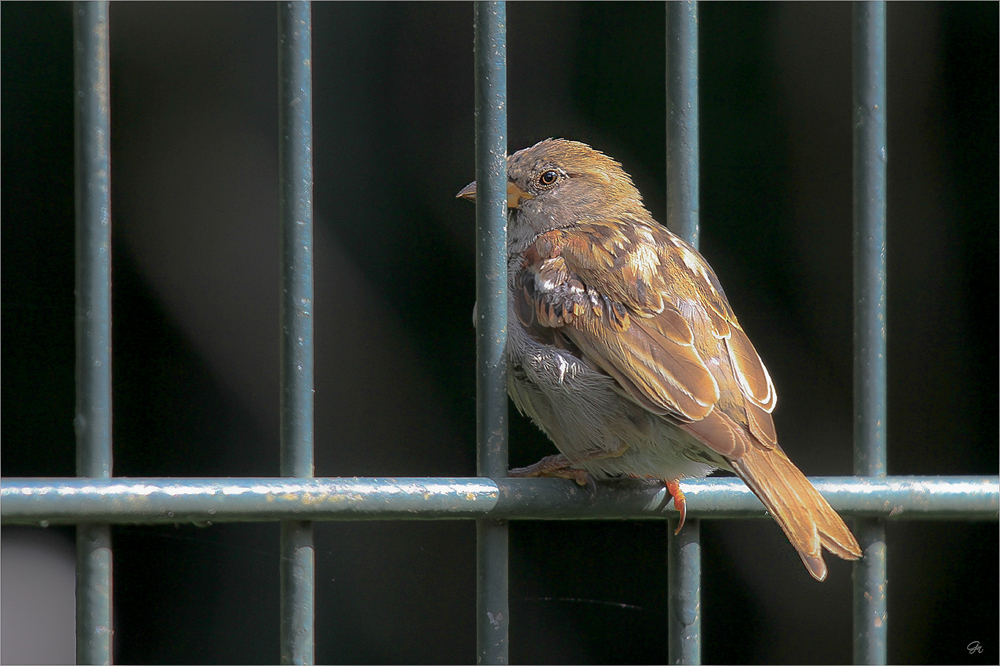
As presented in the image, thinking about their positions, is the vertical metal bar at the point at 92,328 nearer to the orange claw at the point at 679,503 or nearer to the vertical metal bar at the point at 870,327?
the orange claw at the point at 679,503

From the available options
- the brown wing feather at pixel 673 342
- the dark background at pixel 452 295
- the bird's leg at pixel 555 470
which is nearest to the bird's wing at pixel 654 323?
the brown wing feather at pixel 673 342

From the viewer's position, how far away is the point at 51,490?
204 cm

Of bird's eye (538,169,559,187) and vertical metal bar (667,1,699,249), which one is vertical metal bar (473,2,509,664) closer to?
vertical metal bar (667,1,699,249)

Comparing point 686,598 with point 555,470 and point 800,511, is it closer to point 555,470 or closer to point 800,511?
point 800,511

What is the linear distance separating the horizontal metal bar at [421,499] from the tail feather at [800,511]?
88mm

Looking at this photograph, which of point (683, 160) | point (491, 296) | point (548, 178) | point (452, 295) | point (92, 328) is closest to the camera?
point (92, 328)

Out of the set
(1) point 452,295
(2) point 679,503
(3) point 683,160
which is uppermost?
(3) point 683,160

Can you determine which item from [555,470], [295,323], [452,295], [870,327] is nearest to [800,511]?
[870,327]

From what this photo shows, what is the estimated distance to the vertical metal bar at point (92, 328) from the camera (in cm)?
208

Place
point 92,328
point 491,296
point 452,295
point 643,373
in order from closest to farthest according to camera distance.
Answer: point 92,328, point 491,296, point 643,373, point 452,295

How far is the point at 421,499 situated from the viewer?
2127 millimetres

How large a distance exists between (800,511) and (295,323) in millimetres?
1127

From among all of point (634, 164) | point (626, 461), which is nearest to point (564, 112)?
point (634, 164)

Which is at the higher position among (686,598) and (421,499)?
(421,499)
